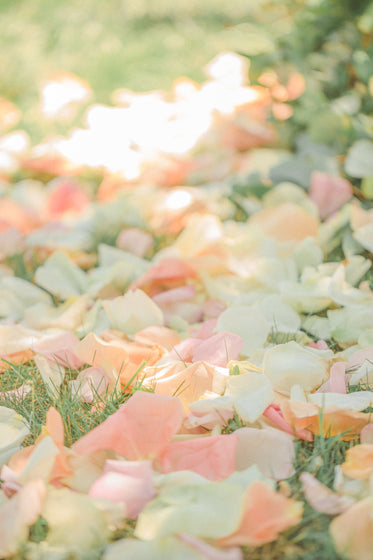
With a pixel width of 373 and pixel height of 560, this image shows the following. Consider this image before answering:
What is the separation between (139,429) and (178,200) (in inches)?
40.3

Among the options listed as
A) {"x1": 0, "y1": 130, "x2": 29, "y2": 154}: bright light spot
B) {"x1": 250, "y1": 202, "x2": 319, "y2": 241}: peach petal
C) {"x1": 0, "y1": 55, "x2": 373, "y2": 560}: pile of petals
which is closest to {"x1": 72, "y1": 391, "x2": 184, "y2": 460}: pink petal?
{"x1": 0, "y1": 55, "x2": 373, "y2": 560}: pile of petals

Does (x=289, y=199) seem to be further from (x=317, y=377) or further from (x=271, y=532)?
(x=271, y=532)

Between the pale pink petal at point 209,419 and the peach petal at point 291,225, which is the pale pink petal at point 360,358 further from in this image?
the peach petal at point 291,225

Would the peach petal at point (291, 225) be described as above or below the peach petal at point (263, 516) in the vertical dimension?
below

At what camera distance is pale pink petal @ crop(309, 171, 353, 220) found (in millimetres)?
1491

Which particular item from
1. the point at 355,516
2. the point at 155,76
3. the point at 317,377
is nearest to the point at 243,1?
the point at 155,76

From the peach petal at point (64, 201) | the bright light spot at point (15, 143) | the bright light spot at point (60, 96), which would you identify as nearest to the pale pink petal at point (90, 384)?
the peach petal at point (64, 201)

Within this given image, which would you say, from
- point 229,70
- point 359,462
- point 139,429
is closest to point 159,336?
point 139,429

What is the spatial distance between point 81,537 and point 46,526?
0.07m

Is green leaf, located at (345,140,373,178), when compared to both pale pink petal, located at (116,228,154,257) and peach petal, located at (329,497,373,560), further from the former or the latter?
peach petal, located at (329,497,373,560)

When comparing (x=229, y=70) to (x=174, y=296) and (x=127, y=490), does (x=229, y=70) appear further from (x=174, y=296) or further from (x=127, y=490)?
(x=127, y=490)

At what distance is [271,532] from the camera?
0.61m

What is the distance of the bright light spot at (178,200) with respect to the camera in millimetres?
1658

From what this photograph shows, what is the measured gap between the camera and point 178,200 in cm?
168
